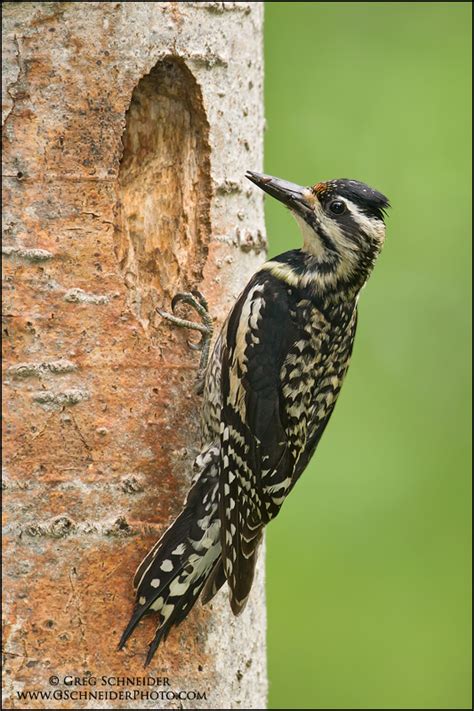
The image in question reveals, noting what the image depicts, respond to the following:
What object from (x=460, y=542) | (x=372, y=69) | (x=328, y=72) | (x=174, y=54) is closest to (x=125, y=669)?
(x=174, y=54)

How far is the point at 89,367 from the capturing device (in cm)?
391

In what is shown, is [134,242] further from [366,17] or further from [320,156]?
[366,17]

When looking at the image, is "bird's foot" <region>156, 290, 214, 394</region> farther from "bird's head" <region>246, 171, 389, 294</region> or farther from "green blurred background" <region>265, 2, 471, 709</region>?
"green blurred background" <region>265, 2, 471, 709</region>

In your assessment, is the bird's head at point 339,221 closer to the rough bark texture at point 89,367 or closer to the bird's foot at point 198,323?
the bird's foot at point 198,323

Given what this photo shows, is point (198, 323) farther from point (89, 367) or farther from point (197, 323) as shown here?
point (89, 367)

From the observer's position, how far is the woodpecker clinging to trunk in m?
3.99

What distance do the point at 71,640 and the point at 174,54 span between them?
1.75m

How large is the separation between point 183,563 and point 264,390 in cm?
61

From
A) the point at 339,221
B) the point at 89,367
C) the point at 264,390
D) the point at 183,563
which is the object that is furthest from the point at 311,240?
the point at 183,563

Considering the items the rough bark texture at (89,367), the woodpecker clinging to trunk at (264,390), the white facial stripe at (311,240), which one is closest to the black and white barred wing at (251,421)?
the woodpecker clinging to trunk at (264,390)

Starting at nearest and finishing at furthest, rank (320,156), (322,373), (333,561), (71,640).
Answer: (71,640), (322,373), (333,561), (320,156)

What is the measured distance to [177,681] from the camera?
3.98m

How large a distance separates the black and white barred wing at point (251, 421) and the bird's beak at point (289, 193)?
0.27 m

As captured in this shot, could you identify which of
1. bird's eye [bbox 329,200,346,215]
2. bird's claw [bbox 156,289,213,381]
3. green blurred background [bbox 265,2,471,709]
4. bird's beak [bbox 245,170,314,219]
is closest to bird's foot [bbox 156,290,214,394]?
bird's claw [bbox 156,289,213,381]
